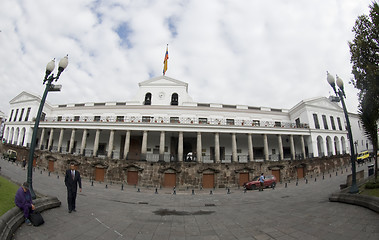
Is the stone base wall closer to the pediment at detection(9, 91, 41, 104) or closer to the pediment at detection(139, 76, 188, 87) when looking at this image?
the pediment at detection(139, 76, 188, 87)

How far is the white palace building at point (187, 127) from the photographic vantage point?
26.3 meters

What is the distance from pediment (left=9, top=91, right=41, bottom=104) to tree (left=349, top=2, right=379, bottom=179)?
52479 millimetres

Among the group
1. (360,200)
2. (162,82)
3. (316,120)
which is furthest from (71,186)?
(316,120)

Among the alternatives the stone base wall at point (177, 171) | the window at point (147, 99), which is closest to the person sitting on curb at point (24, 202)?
the stone base wall at point (177, 171)

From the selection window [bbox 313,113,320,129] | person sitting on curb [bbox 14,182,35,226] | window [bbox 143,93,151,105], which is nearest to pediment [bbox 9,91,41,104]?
window [bbox 143,93,151,105]

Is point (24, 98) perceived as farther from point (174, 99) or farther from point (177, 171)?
point (177, 171)

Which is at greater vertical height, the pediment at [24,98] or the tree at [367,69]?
the pediment at [24,98]

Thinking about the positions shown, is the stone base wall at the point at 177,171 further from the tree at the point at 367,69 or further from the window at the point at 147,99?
the tree at the point at 367,69

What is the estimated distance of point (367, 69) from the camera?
9266mm

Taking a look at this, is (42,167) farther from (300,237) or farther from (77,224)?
(300,237)

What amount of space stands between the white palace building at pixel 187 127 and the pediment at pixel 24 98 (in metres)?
3.84

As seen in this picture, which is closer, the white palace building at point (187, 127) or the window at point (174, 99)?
the white palace building at point (187, 127)

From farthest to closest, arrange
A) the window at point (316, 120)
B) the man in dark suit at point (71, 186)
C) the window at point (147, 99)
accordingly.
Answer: the window at point (147, 99), the window at point (316, 120), the man in dark suit at point (71, 186)

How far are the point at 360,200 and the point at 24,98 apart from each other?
5794 cm
